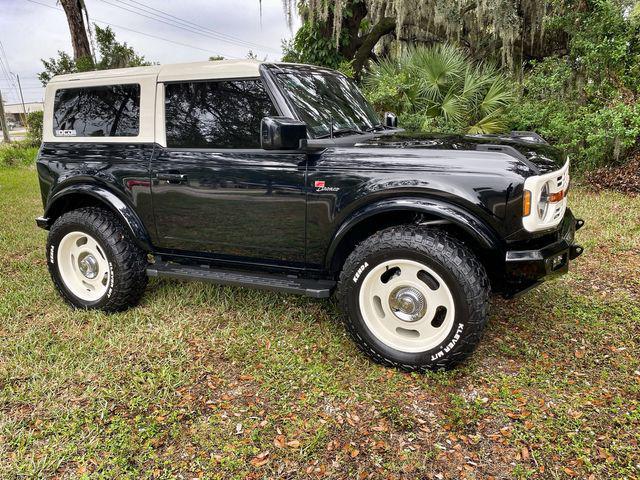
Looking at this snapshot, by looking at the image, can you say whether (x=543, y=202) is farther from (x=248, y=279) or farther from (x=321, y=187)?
(x=248, y=279)

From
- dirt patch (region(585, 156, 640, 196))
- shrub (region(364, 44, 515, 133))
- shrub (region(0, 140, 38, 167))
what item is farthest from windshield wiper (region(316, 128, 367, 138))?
shrub (region(0, 140, 38, 167))

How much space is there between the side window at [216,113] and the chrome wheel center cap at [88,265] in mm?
1201

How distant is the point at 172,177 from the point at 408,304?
6.02 feet

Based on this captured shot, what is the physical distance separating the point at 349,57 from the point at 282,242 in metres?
9.52

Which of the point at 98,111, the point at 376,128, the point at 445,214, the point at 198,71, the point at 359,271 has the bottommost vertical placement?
the point at 359,271

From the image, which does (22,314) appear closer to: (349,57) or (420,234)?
(420,234)

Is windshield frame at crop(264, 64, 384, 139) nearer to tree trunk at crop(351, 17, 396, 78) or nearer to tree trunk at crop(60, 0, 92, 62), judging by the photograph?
tree trunk at crop(351, 17, 396, 78)

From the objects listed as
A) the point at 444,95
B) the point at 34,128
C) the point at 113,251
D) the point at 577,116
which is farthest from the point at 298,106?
the point at 34,128

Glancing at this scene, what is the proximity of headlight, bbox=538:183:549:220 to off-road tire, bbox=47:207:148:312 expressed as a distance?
9.32ft

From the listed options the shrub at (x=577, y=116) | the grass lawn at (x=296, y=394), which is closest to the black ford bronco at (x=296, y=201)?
the grass lawn at (x=296, y=394)

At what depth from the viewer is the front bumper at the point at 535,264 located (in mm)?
2578

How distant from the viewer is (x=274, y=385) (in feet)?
9.29

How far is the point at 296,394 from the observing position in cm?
275

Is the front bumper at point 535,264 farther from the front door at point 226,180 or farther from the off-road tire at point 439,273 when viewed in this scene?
the front door at point 226,180
